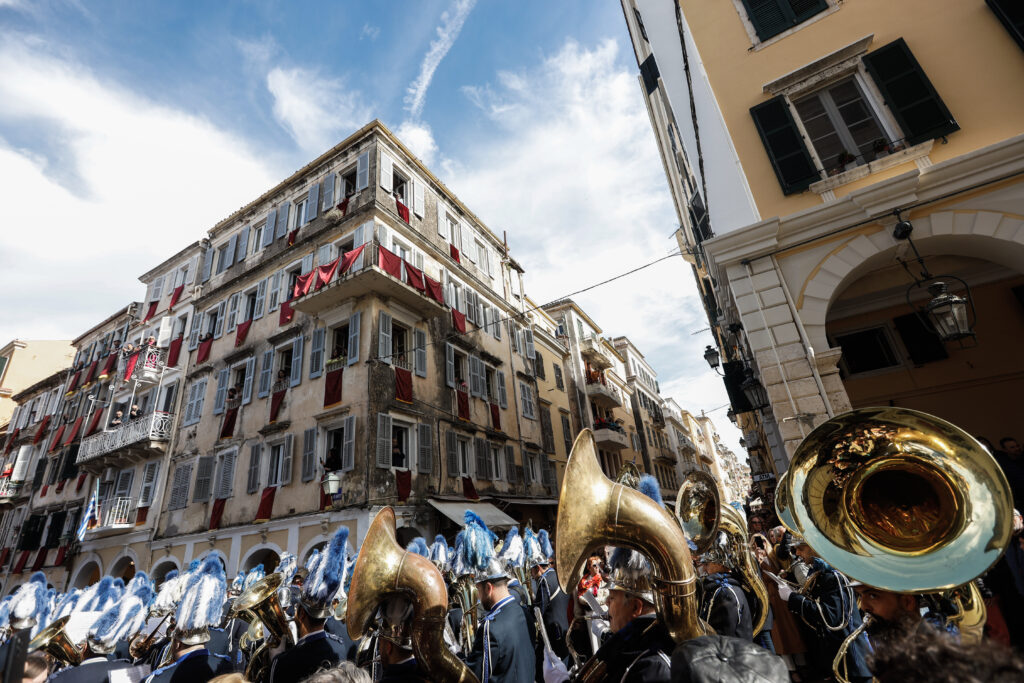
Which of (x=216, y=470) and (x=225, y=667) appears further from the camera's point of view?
(x=216, y=470)

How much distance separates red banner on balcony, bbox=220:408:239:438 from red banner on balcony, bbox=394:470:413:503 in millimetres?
7038

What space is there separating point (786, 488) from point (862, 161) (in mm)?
7395

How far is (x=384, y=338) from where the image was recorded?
47.9ft

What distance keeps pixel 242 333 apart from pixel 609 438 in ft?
60.8

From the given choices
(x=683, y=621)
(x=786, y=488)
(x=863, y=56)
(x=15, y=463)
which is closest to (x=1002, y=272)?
(x=863, y=56)

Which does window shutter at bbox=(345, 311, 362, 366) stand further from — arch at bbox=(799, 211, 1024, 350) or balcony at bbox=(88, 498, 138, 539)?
arch at bbox=(799, 211, 1024, 350)

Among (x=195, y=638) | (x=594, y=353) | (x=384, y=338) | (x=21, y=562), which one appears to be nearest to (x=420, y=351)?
(x=384, y=338)

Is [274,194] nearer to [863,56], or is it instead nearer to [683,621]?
[863,56]

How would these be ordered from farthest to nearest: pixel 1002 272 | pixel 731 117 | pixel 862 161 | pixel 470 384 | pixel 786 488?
1. pixel 470 384
2. pixel 731 117
3. pixel 1002 272
4. pixel 862 161
5. pixel 786 488

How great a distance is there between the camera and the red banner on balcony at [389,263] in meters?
14.5

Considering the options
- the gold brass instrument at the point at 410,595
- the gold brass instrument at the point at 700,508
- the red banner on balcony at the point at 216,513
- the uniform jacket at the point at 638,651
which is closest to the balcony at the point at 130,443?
the red banner on balcony at the point at 216,513

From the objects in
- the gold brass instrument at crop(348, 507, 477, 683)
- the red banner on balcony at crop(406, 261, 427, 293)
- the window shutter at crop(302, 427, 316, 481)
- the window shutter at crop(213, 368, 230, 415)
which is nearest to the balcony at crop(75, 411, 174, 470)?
the window shutter at crop(213, 368, 230, 415)

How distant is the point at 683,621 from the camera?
2047mm

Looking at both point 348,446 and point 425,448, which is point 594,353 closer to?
point 425,448
